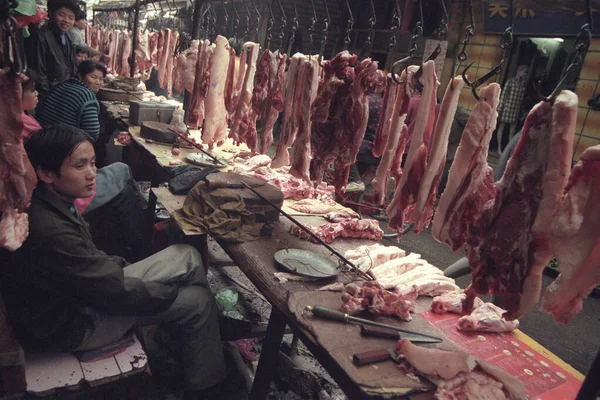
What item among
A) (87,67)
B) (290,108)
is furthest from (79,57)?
(290,108)

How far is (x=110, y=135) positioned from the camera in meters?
9.17

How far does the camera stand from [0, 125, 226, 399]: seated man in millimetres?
2658

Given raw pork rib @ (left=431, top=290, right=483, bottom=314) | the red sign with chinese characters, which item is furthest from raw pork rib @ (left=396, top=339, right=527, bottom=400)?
raw pork rib @ (left=431, top=290, right=483, bottom=314)

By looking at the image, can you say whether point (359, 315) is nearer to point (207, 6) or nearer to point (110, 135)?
point (207, 6)

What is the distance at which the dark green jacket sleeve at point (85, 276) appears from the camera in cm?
265

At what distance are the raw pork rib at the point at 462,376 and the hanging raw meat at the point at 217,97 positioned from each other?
4.28 m

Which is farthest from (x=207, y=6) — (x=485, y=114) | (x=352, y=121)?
(x=485, y=114)

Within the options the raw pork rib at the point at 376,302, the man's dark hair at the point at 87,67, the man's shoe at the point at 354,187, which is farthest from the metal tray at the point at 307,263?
the man's shoe at the point at 354,187

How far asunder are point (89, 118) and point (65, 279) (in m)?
3.49

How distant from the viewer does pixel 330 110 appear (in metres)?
3.72

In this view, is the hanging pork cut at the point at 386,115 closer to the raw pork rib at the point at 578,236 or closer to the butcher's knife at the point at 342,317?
the butcher's knife at the point at 342,317

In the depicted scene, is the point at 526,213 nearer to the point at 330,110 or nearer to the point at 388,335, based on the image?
the point at 388,335

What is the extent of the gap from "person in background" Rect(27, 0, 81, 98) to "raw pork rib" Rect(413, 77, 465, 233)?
21.3 feet

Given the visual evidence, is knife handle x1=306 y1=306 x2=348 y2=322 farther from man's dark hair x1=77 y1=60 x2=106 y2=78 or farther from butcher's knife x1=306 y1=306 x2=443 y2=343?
man's dark hair x1=77 y1=60 x2=106 y2=78
